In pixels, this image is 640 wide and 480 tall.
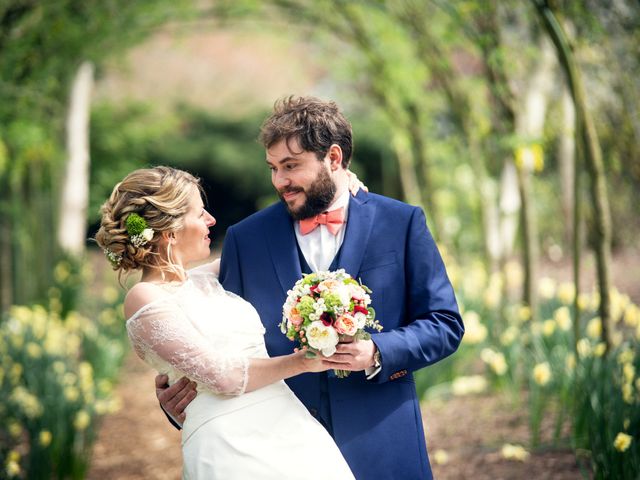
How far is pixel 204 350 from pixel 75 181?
6.01 meters

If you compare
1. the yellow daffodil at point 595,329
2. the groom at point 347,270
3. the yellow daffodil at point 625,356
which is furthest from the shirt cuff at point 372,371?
the yellow daffodil at point 595,329

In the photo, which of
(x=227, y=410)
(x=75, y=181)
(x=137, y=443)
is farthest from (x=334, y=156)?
(x=75, y=181)

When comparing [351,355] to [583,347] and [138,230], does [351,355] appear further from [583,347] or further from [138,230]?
[583,347]

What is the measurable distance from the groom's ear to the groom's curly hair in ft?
0.05

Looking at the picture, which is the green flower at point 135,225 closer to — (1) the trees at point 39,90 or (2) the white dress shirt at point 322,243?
(2) the white dress shirt at point 322,243

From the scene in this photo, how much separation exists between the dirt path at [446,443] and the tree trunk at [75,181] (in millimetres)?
1690

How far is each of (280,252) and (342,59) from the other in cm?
708

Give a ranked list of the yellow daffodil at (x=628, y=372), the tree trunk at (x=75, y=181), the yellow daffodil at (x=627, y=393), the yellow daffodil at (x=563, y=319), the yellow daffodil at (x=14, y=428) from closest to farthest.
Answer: the yellow daffodil at (x=627, y=393), the yellow daffodil at (x=628, y=372), the yellow daffodil at (x=14, y=428), the yellow daffodil at (x=563, y=319), the tree trunk at (x=75, y=181)

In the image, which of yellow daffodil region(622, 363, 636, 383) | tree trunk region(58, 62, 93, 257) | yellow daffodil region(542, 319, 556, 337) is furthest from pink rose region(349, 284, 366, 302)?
tree trunk region(58, 62, 93, 257)

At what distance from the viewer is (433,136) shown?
9.98m

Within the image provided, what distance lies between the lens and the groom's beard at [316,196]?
2.32 metres

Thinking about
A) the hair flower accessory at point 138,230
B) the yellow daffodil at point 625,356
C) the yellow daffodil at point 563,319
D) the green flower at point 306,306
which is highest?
the hair flower accessory at point 138,230

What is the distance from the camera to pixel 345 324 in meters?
1.92

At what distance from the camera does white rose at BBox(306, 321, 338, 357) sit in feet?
6.26
